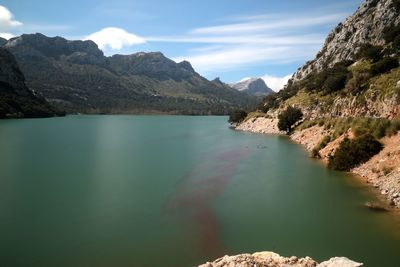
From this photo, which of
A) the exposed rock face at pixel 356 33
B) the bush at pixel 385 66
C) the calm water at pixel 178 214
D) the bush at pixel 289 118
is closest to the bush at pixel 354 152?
the calm water at pixel 178 214

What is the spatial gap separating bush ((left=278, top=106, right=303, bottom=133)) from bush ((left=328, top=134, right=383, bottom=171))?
46.0 metres

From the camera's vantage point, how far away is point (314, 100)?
8950 centimetres

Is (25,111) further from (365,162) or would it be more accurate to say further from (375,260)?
(375,260)

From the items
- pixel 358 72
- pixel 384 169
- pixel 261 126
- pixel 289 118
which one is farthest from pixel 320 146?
pixel 261 126

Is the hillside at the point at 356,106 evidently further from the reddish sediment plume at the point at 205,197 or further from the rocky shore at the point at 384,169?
the reddish sediment plume at the point at 205,197

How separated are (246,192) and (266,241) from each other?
12.7 metres

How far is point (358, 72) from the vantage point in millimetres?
A: 79125

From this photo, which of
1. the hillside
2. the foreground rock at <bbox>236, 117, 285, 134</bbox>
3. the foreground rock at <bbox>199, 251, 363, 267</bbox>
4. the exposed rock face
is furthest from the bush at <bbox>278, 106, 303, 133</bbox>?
the foreground rock at <bbox>199, 251, 363, 267</bbox>

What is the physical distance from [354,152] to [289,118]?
49389mm

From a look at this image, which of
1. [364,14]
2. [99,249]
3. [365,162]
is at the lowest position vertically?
[99,249]

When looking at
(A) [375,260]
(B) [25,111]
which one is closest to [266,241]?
(A) [375,260]

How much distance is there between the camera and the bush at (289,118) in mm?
89062

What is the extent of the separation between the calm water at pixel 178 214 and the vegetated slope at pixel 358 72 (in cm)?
2012

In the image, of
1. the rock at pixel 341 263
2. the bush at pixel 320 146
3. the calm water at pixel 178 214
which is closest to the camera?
the rock at pixel 341 263
